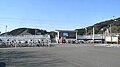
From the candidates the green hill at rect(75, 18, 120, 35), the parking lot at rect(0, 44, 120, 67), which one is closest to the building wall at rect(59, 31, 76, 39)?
the green hill at rect(75, 18, 120, 35)

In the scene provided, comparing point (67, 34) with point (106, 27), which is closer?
point (67, 34)

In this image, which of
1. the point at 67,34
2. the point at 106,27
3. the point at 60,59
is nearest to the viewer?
the point at 60,59

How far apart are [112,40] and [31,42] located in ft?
94.2

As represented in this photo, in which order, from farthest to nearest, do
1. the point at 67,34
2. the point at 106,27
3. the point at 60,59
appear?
1. the point at 106,27
2. the point at 67,34
3. the point at 60,59

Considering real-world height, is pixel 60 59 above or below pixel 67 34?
below

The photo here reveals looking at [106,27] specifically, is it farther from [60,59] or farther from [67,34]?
[60,59]

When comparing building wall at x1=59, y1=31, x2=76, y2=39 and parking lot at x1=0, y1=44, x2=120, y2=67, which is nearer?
parking lot at x1=0, y1=44, x2=120, y2=67

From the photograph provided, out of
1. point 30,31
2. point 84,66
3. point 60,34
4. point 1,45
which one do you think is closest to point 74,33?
point 60,34

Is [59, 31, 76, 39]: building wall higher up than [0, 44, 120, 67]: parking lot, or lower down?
higher up

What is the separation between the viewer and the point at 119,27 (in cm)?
11550

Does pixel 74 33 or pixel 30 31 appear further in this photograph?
pixel 30 31

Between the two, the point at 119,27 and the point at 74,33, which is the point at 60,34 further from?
the point at 119,27

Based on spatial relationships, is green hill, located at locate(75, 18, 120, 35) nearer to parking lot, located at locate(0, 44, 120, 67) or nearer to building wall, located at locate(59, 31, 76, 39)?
building wall, located at locate(59, 31, 76, 39)

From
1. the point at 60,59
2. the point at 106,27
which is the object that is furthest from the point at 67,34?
the point at 60,59
